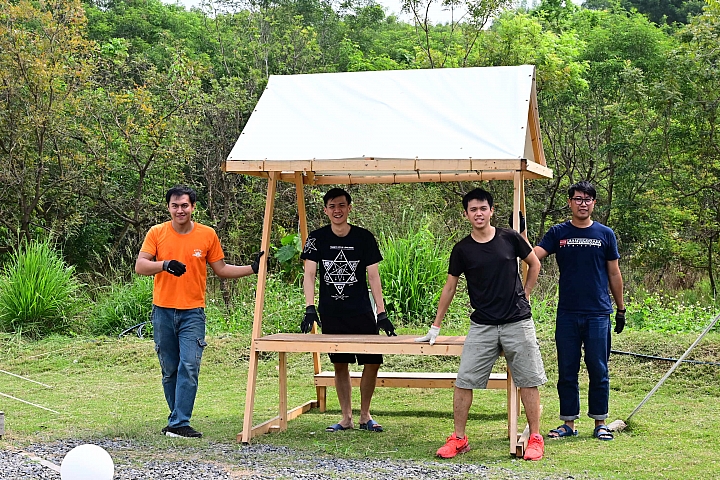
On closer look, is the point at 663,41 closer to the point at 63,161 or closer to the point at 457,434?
the point at 63,161

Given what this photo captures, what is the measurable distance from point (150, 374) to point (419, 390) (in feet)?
9.66

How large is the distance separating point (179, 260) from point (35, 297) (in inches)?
242

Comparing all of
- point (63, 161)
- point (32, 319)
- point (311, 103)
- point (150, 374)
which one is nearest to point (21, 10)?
point (63, 161)

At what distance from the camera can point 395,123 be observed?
6.10 meters

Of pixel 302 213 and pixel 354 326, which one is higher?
pixel 302 213

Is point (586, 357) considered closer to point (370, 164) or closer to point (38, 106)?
point (370, 164)

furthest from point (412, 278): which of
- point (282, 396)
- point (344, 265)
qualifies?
point (344, 265)

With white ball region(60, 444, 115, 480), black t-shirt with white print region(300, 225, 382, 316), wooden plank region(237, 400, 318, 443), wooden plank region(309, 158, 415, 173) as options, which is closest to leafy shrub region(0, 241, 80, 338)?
wooden plank region(237, 400, 318, 443)

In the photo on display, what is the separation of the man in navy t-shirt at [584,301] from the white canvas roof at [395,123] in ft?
1.55

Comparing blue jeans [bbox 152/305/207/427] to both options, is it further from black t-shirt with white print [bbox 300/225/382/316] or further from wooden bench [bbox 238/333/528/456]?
black t-shirt with white print [bbox 300/225/382/316]

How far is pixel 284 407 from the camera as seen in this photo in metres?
6.52

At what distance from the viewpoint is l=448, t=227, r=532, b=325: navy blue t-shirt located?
5.50 metres

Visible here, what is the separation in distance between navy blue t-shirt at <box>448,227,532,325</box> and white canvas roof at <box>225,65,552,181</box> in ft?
1.60

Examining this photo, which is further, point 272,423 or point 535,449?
point 272,423
